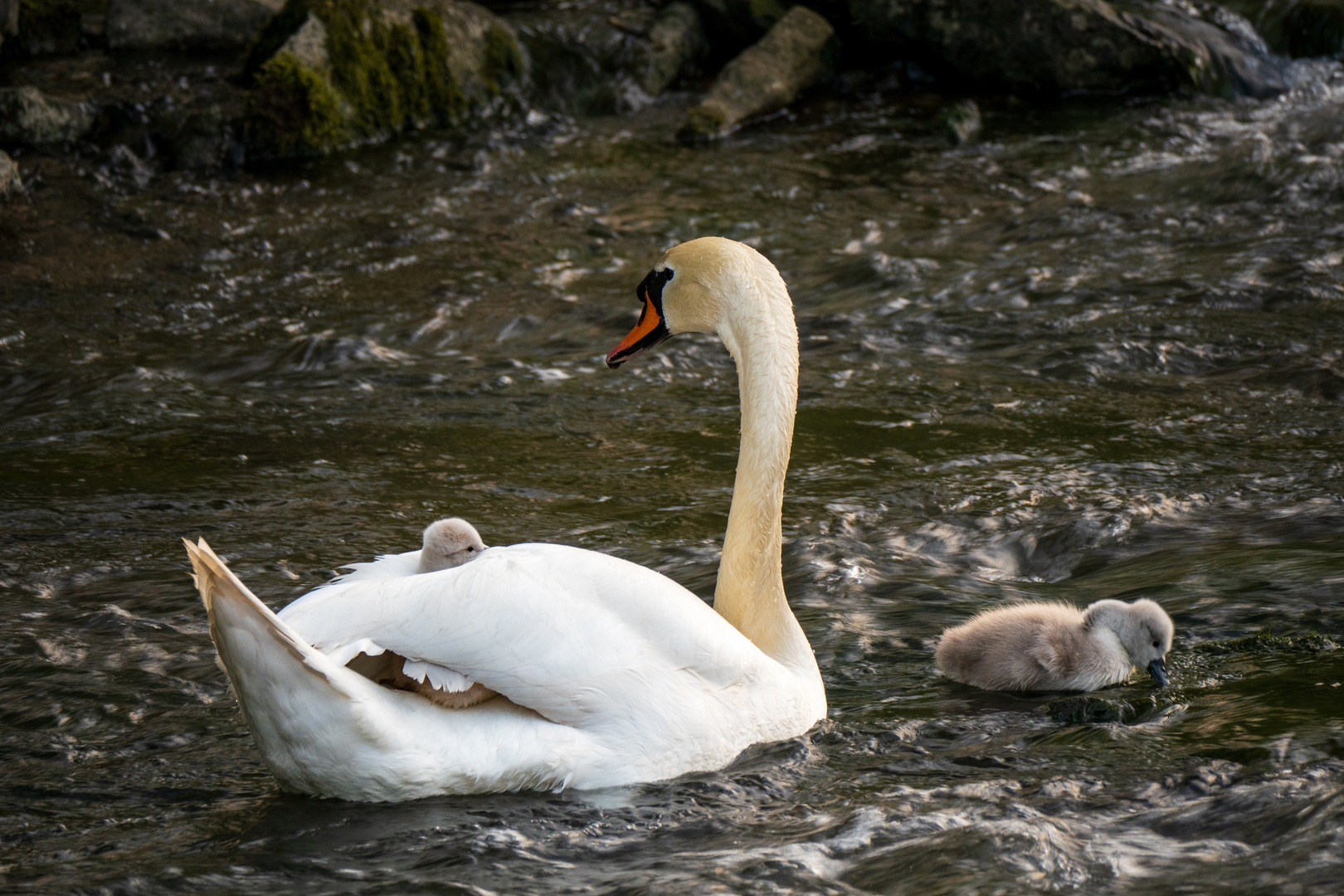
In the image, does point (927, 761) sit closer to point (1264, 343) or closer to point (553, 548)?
point (553, 548)

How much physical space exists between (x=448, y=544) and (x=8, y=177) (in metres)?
8.36

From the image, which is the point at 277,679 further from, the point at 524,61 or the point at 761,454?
the point at 524,61

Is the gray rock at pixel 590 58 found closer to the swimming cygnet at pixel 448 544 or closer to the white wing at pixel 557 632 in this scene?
the swimming cygnet at pixel 448 544

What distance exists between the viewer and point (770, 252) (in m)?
10.3

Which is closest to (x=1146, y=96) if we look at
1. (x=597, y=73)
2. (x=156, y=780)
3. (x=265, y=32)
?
(x=597, y=73)

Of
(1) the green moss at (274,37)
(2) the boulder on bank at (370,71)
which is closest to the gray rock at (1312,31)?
(2) the boulder on bank at (370,71)

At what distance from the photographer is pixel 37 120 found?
1258cm

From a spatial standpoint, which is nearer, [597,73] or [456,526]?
[456,526]

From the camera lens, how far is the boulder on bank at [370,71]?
12.8 m

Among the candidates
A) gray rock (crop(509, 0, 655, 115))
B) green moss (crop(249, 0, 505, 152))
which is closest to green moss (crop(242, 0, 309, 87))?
green moss (crop(249, 0, 505, 152))

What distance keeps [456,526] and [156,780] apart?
4.19 ft

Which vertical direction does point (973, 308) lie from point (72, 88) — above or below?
below

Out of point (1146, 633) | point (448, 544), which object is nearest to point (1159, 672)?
point (1146, 633)

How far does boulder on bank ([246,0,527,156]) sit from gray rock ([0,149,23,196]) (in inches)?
78.8
